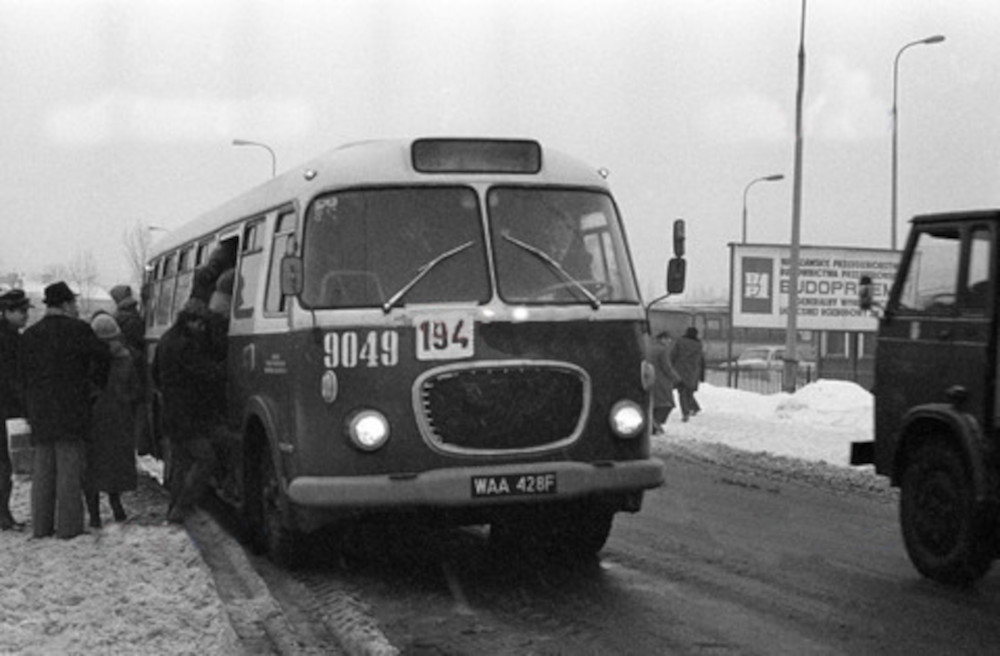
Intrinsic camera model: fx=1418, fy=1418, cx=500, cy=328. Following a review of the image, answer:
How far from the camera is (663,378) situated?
2155cm

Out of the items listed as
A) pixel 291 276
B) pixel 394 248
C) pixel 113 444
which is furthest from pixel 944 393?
pixel 113 444

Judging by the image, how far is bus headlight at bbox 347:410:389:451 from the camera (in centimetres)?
803

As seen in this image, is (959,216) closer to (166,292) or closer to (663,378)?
(166,292)

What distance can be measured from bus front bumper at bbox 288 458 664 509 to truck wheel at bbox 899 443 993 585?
6.92 ft

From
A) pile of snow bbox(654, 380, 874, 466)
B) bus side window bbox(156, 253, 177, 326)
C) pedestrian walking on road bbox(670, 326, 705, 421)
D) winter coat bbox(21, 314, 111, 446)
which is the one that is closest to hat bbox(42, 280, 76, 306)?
winter coat bbox(21, 314, 111, 446)

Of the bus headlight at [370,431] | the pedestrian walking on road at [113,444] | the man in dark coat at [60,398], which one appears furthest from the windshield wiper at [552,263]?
the pedestrian walking on road at [113,444]

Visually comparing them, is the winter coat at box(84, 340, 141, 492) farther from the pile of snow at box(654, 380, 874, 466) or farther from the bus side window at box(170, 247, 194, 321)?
the pile of snow at box(654, 380, 874, 466)

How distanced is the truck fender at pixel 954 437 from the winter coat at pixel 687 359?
14.8 meters

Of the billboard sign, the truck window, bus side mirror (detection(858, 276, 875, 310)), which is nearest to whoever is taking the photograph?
the truck window

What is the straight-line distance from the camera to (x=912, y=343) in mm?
8773

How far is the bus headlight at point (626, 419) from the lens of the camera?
841cm

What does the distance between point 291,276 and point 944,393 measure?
3928 mm

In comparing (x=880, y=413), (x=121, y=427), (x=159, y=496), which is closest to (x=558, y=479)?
(x=880, y=413)

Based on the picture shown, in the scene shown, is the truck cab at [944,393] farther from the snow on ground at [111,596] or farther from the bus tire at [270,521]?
the snow on ground at [111,596]
